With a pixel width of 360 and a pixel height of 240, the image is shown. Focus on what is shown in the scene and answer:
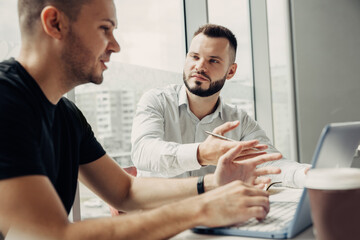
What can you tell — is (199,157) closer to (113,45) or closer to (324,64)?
(113,45)

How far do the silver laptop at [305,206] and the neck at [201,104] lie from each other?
135 cm

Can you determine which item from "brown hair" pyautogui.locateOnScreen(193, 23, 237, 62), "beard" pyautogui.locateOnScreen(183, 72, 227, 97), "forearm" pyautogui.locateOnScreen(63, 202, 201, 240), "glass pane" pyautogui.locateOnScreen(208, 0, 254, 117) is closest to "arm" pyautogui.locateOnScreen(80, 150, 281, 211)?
"forearm" pyautogui.locateOnScreen(63, 202, 201, 240)

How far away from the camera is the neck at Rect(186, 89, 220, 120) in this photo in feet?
7.41

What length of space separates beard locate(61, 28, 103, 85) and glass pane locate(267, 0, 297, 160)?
9.16ft

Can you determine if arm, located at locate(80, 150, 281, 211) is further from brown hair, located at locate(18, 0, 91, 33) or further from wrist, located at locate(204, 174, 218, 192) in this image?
brown hair, located at locate(18, 0, 91, 33)

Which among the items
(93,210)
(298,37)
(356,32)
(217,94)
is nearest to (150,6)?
(217,94)

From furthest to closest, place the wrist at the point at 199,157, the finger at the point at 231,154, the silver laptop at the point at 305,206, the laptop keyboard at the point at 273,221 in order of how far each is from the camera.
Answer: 1. the wrist at the point at 199,157
2. the finger at the point at 231,154
3. the laptop keyboard at the point at 273,221
4. the silver laptop at the point at 305,206

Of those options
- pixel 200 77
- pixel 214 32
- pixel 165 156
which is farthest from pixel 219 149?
pixel 214 32

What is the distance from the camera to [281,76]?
387 cm

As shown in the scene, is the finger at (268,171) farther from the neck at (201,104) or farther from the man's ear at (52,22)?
the neck at (201,104)

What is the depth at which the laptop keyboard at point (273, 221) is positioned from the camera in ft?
2.74

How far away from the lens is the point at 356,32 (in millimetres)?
3471

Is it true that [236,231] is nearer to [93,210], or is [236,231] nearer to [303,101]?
[93,210]

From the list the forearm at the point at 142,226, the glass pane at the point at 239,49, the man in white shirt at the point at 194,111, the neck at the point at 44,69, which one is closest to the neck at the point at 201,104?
the man in white shirt at the point at 194,111
